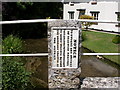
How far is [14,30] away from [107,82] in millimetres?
9391

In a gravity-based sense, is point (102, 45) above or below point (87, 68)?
above

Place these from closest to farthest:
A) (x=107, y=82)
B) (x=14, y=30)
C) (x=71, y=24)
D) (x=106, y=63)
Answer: (x=71, y=24) < (x=107, y=82) < (x=106, y=63) < (x=14, y=30)

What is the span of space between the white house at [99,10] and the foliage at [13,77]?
31.3 ft

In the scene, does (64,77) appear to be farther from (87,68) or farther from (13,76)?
(87,68)

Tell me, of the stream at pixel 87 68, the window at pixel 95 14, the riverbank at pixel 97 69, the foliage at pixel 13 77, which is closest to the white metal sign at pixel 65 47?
the foliage at pixel 13 77

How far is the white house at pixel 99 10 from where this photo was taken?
39.7 ft

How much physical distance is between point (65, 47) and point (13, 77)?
2.66 feet

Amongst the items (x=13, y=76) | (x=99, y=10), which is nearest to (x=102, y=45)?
(x=99, y=10)

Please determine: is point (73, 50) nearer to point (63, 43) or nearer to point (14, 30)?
point (63, 43)

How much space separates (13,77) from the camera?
274 cm

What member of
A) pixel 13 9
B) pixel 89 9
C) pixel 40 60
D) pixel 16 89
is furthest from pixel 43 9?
pixel 16 89

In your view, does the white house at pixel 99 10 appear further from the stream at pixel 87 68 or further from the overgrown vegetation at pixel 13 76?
the overgrown vegetation at pixel 13 76

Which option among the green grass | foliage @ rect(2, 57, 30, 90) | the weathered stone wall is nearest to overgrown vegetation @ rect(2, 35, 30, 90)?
foliage @ rect(2, 57, 30, 90)

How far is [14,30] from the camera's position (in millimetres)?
11492
